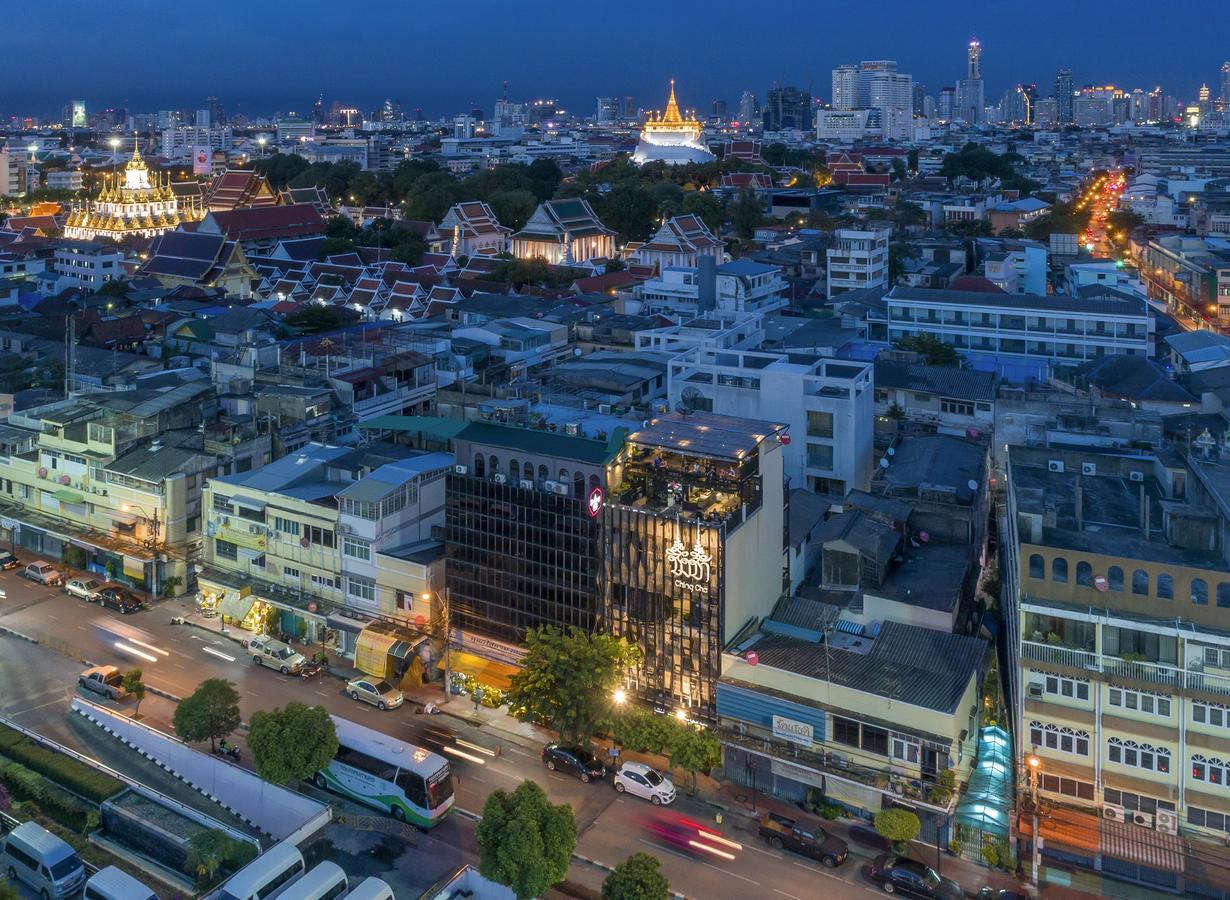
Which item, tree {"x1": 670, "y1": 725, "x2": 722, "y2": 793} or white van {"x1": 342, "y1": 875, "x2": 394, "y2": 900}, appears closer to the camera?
white van {"x1": 342, "y1": 875, "x2": 394, "y2": 900}

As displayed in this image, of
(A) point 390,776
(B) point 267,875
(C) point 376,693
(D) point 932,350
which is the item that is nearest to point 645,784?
(A) point 390,776

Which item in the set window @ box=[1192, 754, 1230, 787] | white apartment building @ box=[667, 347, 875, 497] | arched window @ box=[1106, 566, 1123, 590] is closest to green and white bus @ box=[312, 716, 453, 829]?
arched window @ box=[1106, 566, 1123, 590]

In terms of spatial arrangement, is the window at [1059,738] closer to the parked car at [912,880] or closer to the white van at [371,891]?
the parked car at [912,880]

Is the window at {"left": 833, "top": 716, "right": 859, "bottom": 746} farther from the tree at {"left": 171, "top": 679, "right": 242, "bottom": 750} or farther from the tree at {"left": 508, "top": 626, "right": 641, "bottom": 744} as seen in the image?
the tree at {"left": 171, "top": 679, "right": 242, "bottom": 750}

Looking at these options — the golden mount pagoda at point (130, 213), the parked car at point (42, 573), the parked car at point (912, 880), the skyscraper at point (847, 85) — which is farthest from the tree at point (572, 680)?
the skyscraper at point (847, 85)

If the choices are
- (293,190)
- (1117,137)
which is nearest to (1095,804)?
(293,190)

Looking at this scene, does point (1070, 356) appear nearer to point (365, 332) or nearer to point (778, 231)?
point (365, 332)
